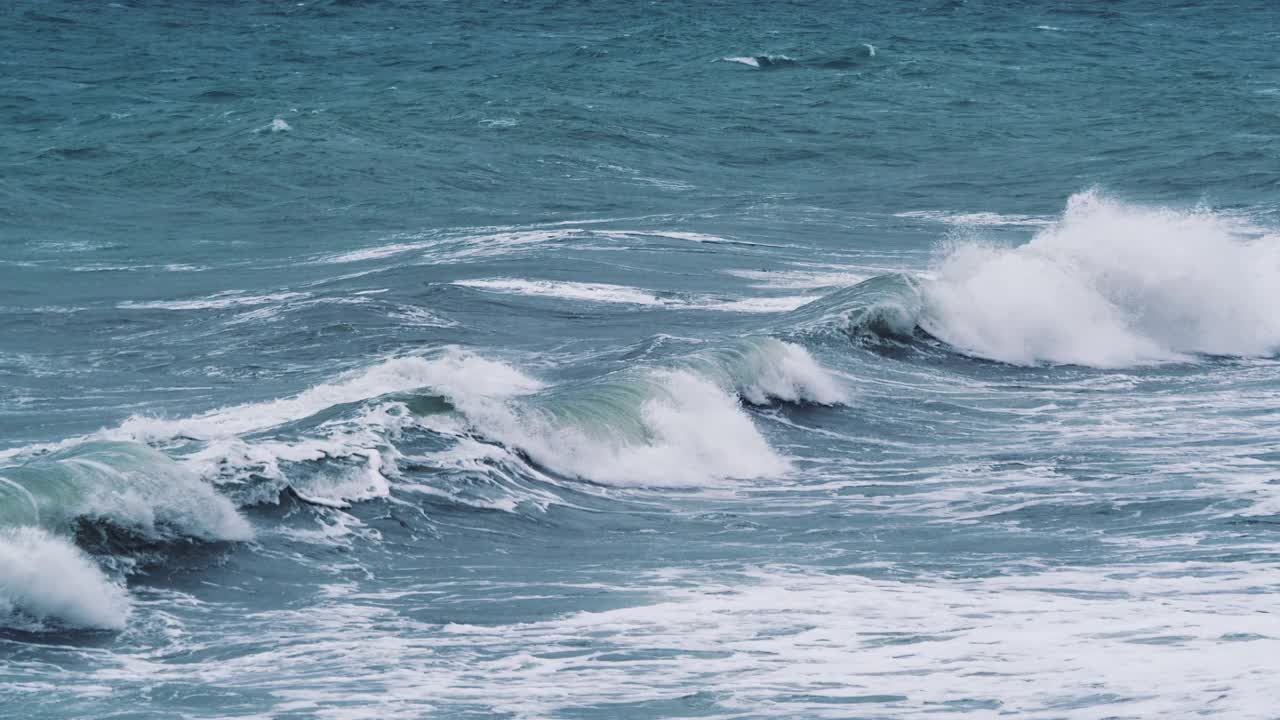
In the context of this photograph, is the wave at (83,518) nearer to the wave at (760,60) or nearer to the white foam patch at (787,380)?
the white foam patch at (787,380)

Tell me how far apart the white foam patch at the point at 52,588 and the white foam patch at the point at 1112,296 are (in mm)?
10482

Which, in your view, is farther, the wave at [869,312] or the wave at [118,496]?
the wave at [869,312]

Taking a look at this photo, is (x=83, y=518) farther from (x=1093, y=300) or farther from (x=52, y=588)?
(x=1093, y=300)

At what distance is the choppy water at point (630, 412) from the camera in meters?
7.50

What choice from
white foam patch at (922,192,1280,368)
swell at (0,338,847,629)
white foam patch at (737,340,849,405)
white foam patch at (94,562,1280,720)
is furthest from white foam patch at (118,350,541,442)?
white foam patch at (922,192,1280,368)

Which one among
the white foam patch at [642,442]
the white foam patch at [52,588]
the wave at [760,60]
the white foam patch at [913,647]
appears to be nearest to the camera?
the white foam patch at [913,647]

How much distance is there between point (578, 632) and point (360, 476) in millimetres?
2966

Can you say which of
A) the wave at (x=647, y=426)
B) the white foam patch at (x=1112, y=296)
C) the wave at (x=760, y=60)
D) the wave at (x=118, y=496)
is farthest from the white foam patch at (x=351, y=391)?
the wave at (x=760, y=60)

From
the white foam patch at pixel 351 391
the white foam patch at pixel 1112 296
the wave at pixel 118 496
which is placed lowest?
the white foam patch at pixel 1112 296

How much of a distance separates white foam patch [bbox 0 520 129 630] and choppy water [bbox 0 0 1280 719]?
0.03 m

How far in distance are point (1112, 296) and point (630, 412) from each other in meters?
7.94

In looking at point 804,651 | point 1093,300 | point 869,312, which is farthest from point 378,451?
point 1093,300

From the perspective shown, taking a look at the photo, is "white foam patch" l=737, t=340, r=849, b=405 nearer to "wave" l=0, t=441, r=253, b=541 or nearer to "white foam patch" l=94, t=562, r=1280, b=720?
"white foam patch" l=94, t=562, r=1280, b=720

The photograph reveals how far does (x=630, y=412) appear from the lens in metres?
Result: 12.5
